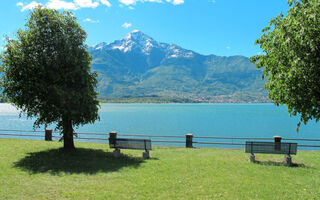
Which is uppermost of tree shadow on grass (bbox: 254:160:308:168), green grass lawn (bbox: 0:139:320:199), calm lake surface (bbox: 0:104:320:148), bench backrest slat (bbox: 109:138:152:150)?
bench backrest slat (bbox: 109:138:152:150)

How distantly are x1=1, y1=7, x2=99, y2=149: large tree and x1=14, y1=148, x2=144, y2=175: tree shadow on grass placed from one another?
1724 mm

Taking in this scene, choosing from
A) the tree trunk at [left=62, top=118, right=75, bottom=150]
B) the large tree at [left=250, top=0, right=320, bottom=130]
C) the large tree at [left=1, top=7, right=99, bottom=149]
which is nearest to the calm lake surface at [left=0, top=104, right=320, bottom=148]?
the tree trunk at [left=62, top=118, right=75, bottom=150]

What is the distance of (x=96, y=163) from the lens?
1169 cm

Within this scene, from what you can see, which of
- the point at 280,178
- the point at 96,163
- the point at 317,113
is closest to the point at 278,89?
the point at 317,113

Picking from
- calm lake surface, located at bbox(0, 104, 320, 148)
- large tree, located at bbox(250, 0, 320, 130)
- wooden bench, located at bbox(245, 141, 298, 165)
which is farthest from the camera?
calm lake surface, located at bbox(0, 104, 320, 148)

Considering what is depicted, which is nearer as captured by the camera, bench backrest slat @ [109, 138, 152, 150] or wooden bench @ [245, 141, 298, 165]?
wooden bench @ [245, 141, 298, 165]

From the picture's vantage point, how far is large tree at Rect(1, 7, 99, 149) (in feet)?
43.0

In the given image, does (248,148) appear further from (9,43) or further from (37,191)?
(9,43)

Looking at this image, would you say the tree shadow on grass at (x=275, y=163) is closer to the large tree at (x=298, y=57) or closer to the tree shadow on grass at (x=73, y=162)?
the large tree at (x=298, y=57)

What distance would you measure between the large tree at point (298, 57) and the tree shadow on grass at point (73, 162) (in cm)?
751

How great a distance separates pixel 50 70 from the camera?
1349cm

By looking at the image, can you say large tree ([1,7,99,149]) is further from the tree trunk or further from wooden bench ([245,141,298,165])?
wooden bench ([245,141,298,165])

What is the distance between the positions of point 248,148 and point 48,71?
40.0 ft

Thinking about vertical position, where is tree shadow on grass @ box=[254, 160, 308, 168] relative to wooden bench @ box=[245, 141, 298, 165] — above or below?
below
